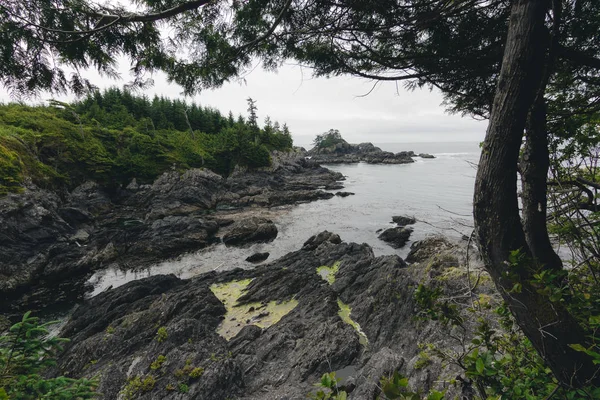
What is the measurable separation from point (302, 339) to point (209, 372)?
293cm

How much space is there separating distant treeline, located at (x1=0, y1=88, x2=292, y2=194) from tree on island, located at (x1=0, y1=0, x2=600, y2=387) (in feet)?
36.9

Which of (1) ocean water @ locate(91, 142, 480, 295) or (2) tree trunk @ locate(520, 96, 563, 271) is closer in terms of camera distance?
(2) tree trunk @ locate(520, 96, 563, 271)

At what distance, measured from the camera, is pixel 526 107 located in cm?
197

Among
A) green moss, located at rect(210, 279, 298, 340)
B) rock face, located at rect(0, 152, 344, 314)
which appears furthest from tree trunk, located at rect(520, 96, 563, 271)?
rock face, located at rect(0, 152, 344, 314)

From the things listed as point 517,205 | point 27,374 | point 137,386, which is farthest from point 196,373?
point 517,205

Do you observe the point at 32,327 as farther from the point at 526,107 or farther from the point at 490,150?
the point at 526,107

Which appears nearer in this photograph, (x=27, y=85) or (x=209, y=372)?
(x=27, y=85)

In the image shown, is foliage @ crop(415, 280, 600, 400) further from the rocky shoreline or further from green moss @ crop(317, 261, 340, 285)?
green moss @ crop(317, 261, 340, 285)

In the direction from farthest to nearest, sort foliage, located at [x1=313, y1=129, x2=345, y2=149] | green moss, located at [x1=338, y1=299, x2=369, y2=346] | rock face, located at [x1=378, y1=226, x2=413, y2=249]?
foliage, located at [x1=313, y1=129, x2=345, y2=149] < rock face, located at [x1=378, y1=226, x2=413, y2=249] < green moss, located at [x1=338, y1=299, x2=369, y2=346]

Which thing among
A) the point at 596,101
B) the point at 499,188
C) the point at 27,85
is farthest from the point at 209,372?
the point at 596,101

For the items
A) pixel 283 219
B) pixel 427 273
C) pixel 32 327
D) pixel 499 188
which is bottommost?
pixel 283 219

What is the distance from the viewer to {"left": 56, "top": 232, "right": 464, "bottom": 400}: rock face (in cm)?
608

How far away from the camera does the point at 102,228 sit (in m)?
23.9

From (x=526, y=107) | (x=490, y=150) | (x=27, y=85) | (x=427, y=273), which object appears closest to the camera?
(x=526, y=107)
